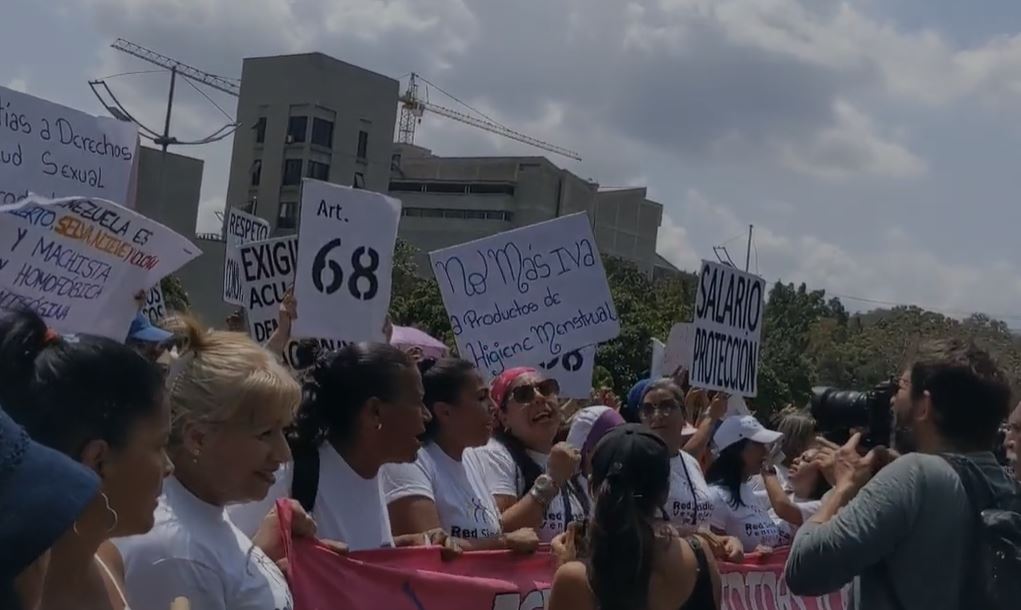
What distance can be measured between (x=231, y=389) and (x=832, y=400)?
293 cm

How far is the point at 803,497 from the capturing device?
6.66 metres

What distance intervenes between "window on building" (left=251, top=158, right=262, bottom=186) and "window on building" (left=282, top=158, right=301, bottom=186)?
2273 mm

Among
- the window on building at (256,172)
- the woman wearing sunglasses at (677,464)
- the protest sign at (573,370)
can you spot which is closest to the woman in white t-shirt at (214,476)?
the woman wearing sunglasses at (677,464)

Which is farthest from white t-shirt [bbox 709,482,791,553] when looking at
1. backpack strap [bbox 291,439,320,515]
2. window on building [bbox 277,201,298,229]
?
window on building [bbox 277,201,298,229]

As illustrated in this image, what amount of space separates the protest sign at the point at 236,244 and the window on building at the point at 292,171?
204 ft

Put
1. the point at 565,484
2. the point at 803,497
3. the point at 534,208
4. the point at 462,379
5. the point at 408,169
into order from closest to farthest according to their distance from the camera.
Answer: the point at 462,379
the point at 565,484
the point at 803,497
the point at 534,208
the point at 408,169

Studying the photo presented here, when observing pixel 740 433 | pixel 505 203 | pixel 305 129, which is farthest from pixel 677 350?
pixel 505 203

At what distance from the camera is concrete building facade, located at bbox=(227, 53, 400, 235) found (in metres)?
68.5

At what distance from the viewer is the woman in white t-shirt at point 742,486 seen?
606cm

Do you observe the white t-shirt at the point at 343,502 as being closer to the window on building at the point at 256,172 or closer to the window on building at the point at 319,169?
the window on building at the point at 319,169

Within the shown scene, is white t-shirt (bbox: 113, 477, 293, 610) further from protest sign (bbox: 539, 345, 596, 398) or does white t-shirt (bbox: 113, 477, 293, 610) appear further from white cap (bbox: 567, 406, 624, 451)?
protest sign (bbox: 539, 345, 596, 398)

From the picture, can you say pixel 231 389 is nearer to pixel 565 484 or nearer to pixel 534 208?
pixel 565 484

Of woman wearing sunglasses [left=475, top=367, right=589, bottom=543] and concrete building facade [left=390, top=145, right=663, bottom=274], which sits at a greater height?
concrete building facade [left=390, top=145, right=663, bottom=274]

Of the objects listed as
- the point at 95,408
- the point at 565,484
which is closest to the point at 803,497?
the point at 565,484
